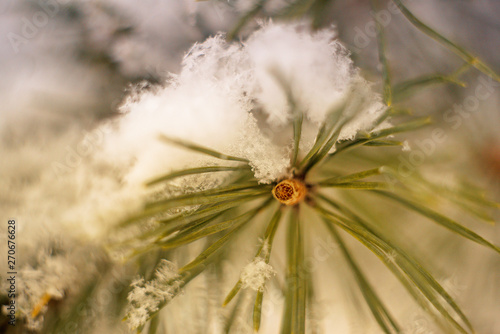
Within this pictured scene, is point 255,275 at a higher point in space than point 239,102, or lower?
lower

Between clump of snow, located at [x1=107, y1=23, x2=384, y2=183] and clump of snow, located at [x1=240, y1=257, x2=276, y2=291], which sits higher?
clump of snow, located at [x1=107, y1=23, x2=384, y2=183]

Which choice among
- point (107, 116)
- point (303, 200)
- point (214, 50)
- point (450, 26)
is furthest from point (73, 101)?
point (450, 26)

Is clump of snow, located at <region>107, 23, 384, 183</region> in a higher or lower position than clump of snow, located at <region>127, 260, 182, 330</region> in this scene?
higher

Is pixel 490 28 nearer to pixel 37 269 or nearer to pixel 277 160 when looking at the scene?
pixel 277 160
